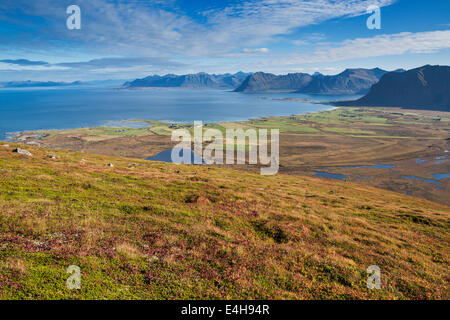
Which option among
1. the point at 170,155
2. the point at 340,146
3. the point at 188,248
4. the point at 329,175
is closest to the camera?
the point at 188,248

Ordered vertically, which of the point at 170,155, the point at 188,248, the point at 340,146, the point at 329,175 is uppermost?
the point at 340,146

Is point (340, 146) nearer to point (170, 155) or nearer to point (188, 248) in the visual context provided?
point (170, 155)

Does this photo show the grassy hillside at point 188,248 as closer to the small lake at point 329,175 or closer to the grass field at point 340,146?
the small lake at point 329,175

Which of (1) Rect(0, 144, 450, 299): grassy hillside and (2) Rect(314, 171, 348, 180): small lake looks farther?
(2) Rect(314, 171, 348, 180): small lake

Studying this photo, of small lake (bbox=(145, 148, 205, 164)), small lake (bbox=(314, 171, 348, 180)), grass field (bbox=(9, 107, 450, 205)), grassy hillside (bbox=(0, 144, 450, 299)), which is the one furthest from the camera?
small lake (bbox=(145, 148, 205, 164))

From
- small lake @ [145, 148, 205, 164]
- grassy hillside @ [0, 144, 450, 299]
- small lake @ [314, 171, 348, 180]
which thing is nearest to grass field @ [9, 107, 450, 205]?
small lake @ [314, 171, 348, 180]

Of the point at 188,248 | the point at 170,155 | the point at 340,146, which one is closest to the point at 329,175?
the point at 340,146

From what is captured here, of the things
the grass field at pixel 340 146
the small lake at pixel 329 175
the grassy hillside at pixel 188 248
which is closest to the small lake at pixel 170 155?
the grass field at pixel 340 146

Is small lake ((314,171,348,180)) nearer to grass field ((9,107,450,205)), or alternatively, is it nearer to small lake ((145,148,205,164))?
grass field ((9,107,450,205))

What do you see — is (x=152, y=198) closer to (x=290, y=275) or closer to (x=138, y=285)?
(x=138, y=285)

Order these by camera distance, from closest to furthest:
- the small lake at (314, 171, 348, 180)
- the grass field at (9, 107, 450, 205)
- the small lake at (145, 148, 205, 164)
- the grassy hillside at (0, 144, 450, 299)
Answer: the grassy hillside at (0, 144, 450, 299) → the small lake at (314, 171, 348, 180) → the grass field at (9, 107, 450, 205) → the small lake at (145, 148, 205, 164)

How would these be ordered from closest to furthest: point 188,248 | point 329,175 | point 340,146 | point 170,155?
point 188,248, point 329,175, point 170,155, point 340,146
